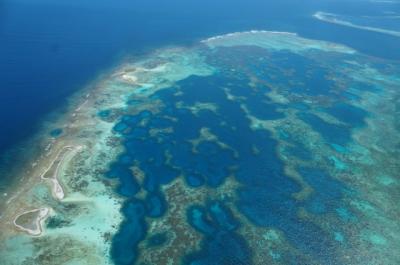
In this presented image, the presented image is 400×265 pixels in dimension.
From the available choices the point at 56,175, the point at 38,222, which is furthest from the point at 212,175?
the point at 38,222

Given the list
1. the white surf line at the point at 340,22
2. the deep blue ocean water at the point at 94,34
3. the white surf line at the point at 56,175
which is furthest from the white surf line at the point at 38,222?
the white surf line at the point at 340,22

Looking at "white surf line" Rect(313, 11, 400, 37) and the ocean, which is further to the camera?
"white surf line" Rect(313, 11, 400, 37)

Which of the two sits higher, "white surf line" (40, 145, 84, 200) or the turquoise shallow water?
"white surf line" (40, 145, 84, 200)

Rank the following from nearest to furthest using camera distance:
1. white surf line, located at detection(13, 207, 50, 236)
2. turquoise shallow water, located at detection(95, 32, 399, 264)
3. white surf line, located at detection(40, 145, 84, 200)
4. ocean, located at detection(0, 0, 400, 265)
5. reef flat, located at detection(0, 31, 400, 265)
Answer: white surf line, located at detection(13, 207, 50, 236) → reef flat, located at detection(0, 31, 400, 265) → turquoise shallow water, located at detection(95, 32, 399, 264) → ocean, located at detection(0, 0, 400, 265) → white surf line, located at detection(40, 145, 84, 200)

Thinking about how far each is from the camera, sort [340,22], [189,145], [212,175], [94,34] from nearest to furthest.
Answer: [212,175] < [189,145] < [94,34] < [340,22]

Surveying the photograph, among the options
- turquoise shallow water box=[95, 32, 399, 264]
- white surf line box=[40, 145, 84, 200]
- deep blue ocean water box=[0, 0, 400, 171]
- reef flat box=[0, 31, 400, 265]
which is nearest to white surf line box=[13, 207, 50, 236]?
reef flat box=[0, 31, 400, 265]

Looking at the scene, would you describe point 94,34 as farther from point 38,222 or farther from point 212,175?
point 38,222

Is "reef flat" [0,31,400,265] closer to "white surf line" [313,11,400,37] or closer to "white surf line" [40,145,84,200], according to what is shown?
"white surf line" [40,145,84,200]

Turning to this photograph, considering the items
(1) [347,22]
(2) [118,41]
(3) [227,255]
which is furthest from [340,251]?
(1) [347,22]
